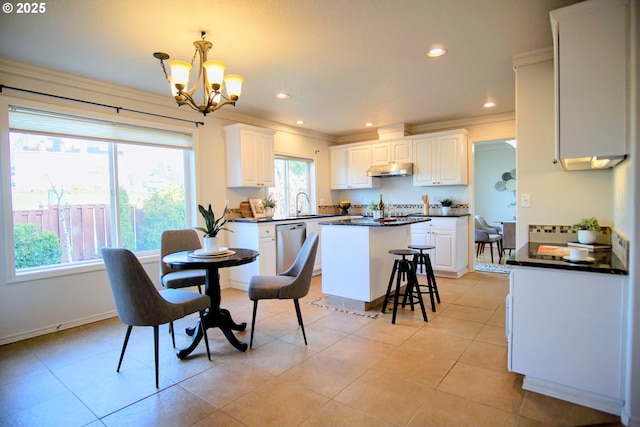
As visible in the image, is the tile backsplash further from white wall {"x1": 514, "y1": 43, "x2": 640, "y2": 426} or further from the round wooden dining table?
the round wooden dining table

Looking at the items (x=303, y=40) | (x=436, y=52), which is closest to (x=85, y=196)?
(x=303, y=40)

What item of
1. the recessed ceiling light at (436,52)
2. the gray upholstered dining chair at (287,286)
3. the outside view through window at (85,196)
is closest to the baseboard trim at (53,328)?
the outside view through window at (85,196)

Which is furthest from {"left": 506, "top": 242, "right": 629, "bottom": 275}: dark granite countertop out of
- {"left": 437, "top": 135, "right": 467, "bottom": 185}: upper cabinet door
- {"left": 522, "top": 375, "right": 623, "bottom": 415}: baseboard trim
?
{"left": 437, "top": 135, "right": 467, "bottom": 185}: upper cabinet door

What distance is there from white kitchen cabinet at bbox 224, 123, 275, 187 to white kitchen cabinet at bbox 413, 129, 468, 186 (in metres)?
2.50

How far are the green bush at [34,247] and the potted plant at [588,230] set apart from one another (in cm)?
460

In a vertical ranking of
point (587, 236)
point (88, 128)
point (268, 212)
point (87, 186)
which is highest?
point (88, 128)

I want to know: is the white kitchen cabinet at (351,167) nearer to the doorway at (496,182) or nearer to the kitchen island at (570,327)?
the doorway at (496,182)

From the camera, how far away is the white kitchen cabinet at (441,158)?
5.32 m

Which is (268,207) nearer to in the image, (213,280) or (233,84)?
(213,280)

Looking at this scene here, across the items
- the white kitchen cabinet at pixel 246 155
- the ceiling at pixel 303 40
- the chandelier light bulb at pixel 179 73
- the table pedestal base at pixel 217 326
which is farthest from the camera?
the white kitchen cabinet at pixel 246 155

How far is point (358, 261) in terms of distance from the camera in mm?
3717

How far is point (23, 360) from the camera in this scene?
106 inches

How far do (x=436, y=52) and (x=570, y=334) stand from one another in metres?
2.34

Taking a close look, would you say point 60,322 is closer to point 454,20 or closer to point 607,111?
point 454,20
